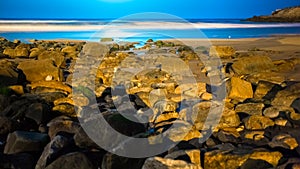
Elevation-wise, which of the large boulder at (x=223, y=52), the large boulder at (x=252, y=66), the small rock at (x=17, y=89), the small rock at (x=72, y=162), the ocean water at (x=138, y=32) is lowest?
the small rock at (x=72, y=162)

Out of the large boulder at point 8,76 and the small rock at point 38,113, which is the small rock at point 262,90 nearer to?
A: the small rock at point 38,113

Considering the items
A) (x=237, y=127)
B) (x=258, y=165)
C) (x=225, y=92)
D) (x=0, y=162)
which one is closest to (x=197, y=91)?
(x=225, y=92)

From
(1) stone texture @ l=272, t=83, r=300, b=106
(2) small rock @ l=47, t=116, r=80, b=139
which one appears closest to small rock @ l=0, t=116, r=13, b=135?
(2) small rock @ l=47, t=116, r=80, b=139

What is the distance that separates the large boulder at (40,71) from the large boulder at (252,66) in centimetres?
374

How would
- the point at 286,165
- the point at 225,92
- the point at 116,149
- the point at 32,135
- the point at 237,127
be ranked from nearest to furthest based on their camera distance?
1. the point at 286,165
2. the point at 116,149
3. the point at 32,135
4. the point at 237,127
5. the point at 225,92

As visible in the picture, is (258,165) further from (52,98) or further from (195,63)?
(195,63)

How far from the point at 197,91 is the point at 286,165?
275 cm


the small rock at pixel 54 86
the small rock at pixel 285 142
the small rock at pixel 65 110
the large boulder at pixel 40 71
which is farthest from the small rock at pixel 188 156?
the large boulder at pixel 40 71

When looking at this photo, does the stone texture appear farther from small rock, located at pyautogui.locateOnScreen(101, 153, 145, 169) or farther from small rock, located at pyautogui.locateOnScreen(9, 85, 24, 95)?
small rock, located at pyautogui.locateOnScreen(9, 85, 24, 95)

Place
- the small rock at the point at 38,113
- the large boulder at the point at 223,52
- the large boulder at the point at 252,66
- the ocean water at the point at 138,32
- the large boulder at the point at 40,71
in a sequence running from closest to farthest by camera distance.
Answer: the small rock at the point at 38,113 → the large boulder at the point at 40,71 → the large boulder at the point at 252,66 → the large boulder at the point at 223,52 → the ocean water at the point at 138,32

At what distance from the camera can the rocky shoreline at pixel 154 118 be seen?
3.13 metres

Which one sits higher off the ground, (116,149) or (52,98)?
(52,98)

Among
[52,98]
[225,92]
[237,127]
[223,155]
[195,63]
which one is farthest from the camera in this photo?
[195,63]

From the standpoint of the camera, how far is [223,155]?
3.14 meters
